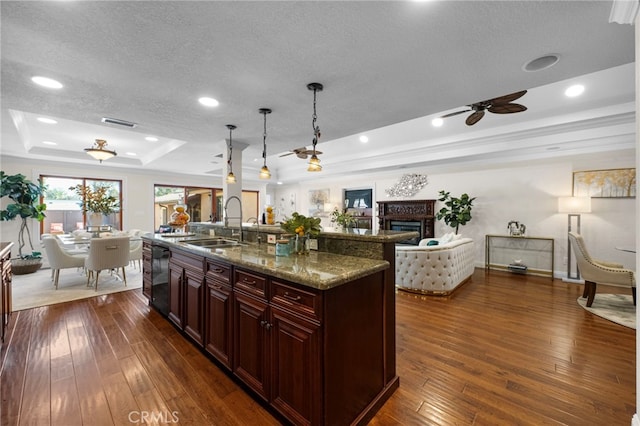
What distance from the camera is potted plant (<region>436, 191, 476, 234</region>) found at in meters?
6.05

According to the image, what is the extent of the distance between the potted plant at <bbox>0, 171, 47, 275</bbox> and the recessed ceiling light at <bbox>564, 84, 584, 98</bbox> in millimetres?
9907

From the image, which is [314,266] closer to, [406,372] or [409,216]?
[406,372]

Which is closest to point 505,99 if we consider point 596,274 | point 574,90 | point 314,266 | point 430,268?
point 574,90

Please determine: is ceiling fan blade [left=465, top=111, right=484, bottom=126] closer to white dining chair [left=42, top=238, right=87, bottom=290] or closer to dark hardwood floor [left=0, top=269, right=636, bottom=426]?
dark hardwood floor [left=0, top=269, right=636, bottom=426]

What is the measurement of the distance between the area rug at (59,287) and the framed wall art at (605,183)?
8.51 m

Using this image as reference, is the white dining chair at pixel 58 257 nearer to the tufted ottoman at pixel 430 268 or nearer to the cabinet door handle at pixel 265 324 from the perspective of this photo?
the cabinet door handle at pixel 265 324

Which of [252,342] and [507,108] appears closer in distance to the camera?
[252,342]

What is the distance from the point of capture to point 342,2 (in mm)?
1469

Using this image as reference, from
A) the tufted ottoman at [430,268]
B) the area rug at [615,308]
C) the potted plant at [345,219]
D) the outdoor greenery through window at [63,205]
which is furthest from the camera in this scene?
the potted plant at [345,219]

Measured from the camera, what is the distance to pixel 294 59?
2.01 meters

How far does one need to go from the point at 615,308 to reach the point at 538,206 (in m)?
2.60

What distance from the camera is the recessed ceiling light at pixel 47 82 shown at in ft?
7.49

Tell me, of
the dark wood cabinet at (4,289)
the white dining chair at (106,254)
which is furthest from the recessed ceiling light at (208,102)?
the white dining chair at (106,254)

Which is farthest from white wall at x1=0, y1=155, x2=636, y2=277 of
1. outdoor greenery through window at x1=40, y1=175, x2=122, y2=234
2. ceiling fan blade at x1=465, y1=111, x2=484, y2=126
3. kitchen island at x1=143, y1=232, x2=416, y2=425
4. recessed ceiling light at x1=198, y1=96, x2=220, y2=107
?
recessed ceiling light at x1=198, y1=96, x2=220, y2=107
